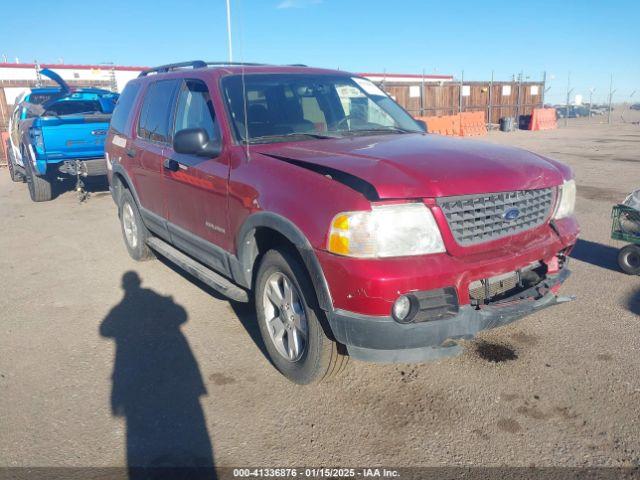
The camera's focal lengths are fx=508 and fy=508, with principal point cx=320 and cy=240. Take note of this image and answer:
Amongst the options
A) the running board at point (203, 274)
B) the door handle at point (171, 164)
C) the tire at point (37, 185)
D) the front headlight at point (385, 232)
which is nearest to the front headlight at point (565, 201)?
the front headlight at point (385, 232)

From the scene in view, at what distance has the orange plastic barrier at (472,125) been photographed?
25469 millimetres

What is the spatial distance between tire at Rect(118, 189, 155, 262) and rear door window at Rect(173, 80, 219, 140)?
1.62m

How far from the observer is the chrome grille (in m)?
2.79

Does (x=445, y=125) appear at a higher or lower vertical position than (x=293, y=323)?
higher

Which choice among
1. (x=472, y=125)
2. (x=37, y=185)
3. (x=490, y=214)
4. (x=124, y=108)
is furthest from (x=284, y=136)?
(x=472, y=125)

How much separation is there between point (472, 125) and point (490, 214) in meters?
24.8

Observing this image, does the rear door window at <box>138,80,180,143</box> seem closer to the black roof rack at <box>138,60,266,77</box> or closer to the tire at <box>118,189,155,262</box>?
the black roof rack at <box>138,60,266,77</box>

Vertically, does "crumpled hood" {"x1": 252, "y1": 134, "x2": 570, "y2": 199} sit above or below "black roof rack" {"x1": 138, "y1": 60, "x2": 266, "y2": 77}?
below

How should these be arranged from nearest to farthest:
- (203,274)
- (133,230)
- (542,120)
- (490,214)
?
(490,214) → (203,274) → (133,230) → (542,120)

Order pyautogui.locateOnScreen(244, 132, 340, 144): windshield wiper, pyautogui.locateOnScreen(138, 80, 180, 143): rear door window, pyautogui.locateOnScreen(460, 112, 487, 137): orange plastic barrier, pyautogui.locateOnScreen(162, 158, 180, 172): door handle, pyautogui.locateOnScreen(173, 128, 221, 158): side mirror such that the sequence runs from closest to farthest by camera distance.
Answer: pyautogui.locateOnScreen(173, 128, 221, 158): side mirror < pyautogui.locateOnScreen(244, 132, 340, 144): windshield wiper < pyautogui.locateOnScreen(162, 158, 180, 172): door handle < pyautogui.locateOnScreen(138, 80, 180, 143): rear door window < pyautogui.locateOnScreen(460, 112, 487, 137): orange plastic barrier

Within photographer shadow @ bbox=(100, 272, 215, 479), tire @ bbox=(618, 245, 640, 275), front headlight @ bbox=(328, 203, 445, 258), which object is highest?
front headlight @ bbox=(328, 203, 445, 258)

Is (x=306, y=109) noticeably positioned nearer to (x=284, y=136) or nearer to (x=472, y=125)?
(x=284, y=136)

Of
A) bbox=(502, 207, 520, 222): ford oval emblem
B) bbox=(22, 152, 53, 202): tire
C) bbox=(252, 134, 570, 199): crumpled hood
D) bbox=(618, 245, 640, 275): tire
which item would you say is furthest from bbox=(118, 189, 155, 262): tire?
bbox=(618, 245, 640, 275): tire

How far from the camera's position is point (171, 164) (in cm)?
438
